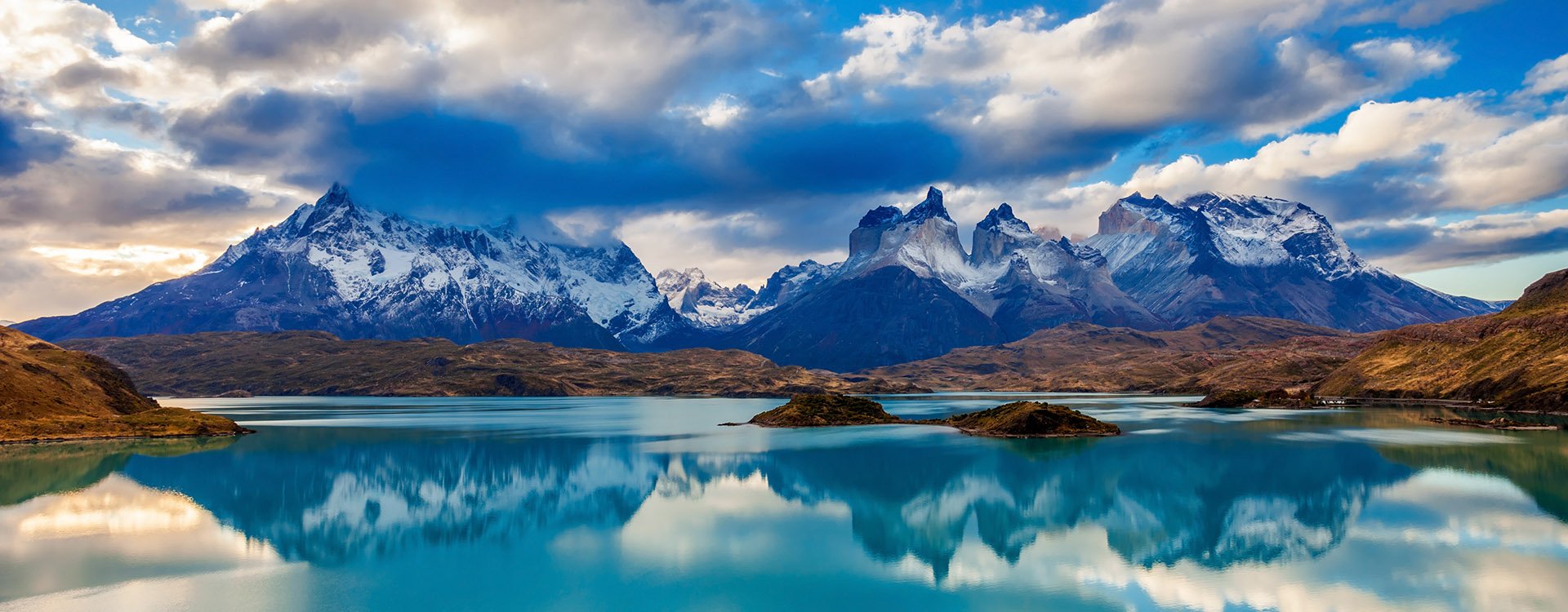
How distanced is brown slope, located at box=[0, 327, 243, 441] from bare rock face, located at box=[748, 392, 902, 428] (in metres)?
96.7

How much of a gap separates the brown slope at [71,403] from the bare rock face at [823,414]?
3807 inches

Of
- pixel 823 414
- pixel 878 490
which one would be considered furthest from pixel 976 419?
pixel 878 490

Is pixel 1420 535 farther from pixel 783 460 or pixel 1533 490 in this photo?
pixel 783 460

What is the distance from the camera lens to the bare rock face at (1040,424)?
133375mm

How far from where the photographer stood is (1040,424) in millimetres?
133875

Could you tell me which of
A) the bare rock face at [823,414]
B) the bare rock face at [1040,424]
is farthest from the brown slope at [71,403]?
the bare rock face at [1040,424]

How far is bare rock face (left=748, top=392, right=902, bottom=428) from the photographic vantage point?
169750 millimetres

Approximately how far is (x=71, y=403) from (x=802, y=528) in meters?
138

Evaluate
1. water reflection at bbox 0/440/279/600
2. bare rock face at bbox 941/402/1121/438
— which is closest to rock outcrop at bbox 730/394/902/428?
bare rock face at bbox 941/402/1121/438

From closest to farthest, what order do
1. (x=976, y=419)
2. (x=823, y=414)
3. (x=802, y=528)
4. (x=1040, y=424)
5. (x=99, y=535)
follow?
(x=99, y=535) → (x=802, y=528) → (x=1040, y=424) → (x=976, y=419) → (x=823, y=414)

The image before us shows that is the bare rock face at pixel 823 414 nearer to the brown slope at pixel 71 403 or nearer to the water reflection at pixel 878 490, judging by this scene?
the water reflection at pixel 878 490

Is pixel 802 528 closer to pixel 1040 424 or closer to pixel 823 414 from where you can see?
pixel 1040 424

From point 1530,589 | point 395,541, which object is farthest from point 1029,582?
point 395,541

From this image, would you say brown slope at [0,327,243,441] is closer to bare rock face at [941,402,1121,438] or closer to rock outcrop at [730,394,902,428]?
rock outcrop at [730,394,902,428]
